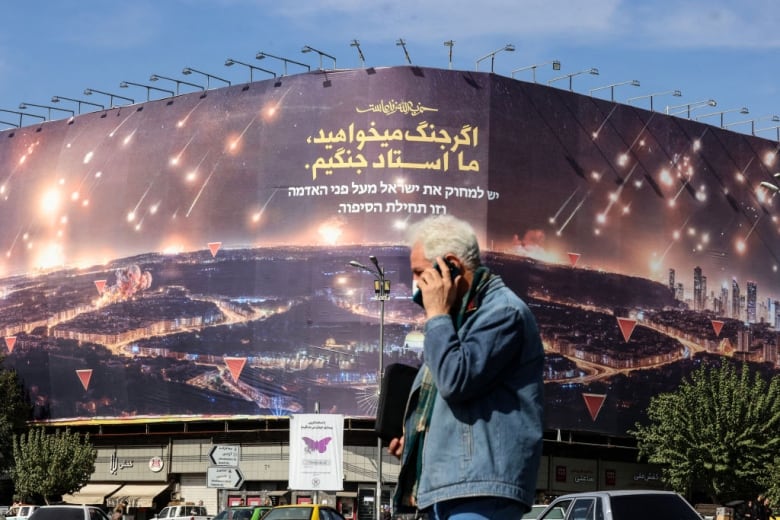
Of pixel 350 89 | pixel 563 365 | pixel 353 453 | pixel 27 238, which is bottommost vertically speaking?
pixel 353 453

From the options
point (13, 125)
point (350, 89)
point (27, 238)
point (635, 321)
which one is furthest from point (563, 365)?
point (13, 125)

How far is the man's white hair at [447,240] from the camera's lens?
4.76 meters

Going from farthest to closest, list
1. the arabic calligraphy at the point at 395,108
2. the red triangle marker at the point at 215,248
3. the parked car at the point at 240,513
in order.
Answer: the red triangle marker at the point at 215,248
the arabic calligraphy at the point at 395,108
the parked car at the point at 240,513

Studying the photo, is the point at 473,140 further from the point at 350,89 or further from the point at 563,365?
the point at 563,365

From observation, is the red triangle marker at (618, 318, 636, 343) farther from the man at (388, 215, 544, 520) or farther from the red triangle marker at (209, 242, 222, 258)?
the man at (388, 215, 544, 520)

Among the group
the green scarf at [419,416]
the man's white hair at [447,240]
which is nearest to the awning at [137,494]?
the green scarf at [419,416]

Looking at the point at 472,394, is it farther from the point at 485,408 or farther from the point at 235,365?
the point at 235,365

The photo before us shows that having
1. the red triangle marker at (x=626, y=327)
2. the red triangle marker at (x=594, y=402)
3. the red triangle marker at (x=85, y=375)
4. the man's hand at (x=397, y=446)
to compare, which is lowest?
the man's hand at (x=397, y=446)

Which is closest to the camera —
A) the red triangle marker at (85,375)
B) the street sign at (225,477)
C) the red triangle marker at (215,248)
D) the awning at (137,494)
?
the street sign at (225,477)

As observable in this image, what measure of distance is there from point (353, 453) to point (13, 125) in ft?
86.3

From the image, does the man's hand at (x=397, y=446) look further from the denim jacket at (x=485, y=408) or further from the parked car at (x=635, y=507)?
the parked car at (x=635, y=507)

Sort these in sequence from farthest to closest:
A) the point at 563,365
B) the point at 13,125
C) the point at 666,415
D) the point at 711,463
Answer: the point at 13,125 → the point at 563,365 → the point at 666,415 → the point at 711,463

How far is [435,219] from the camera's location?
16.1 ft

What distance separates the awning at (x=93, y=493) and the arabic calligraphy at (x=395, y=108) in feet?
70.1
